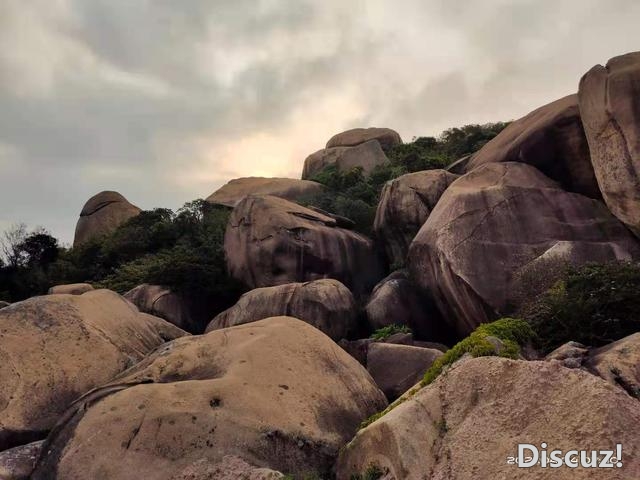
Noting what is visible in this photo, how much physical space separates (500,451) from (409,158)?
31709 mm

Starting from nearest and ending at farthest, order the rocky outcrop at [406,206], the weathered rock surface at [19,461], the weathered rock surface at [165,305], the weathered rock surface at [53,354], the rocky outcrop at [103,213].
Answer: the weathered rock surface at [19,461] → the weathered rock surface at [53,354] → the rocky outcrop at [406,206] → the weathered rock surface at [165,305] → the rocky outcrop at [103,213]

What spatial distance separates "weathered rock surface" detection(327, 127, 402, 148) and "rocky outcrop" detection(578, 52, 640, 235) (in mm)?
34327

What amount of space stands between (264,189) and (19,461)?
3215 centimetres

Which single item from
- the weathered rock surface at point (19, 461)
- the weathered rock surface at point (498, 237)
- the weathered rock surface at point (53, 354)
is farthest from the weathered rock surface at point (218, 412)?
the weathered rock surface at point (498, 237)

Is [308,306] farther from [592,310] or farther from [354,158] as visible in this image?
[354,158]

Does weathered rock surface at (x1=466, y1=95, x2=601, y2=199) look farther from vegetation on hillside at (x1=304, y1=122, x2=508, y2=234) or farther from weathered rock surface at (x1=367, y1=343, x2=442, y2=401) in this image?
vegetation on hillside at (x1=304, y1=122, x2=508, y2=234)

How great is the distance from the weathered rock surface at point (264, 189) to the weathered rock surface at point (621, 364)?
27983 millimetres

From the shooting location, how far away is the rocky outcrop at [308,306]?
19.5m

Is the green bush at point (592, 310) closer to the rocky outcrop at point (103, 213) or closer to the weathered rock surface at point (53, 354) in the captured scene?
the weathered rock surface at point (53, 354)

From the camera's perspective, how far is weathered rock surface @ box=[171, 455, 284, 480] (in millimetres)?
7918

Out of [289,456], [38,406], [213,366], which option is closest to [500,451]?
[289,456]

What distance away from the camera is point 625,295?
36.7 feet

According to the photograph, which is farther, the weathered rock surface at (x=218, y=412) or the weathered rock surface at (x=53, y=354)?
the weathered rock surface at (x=53, y=354)

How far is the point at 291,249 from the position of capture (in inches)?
915
